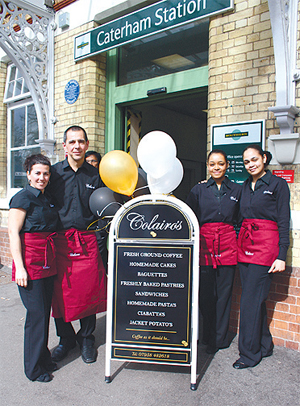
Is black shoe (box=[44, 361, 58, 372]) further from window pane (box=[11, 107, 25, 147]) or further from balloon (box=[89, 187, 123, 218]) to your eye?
window pane (box=[11, 107, 25, 147])

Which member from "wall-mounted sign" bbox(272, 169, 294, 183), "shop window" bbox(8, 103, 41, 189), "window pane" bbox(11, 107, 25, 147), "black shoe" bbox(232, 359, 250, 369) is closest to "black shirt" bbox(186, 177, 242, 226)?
"wall-mounted sign" bbox(272, 169, 294, 183)

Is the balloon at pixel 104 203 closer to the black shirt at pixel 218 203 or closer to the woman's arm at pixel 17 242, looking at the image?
the woman's arm at pixel 17 242

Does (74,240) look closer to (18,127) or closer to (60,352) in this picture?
(60,352)

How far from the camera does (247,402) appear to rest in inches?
96.0

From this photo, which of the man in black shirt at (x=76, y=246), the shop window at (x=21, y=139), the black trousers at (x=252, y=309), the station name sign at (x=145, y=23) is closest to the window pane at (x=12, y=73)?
the shop window at (x=21, y=139)

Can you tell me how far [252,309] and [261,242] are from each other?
1.94ft

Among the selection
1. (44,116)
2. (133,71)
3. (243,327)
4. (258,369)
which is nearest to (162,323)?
(243,327)

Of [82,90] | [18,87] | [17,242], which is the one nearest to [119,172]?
Answer: [17,242]

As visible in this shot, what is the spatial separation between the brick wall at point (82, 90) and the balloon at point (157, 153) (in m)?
2.54

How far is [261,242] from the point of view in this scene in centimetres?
280

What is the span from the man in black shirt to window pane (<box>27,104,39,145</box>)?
372 centimetres

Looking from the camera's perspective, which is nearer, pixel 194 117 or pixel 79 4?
pixel 79 4

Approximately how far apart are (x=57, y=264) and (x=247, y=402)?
1861mm

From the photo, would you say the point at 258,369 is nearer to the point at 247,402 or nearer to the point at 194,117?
the point at 247,402
